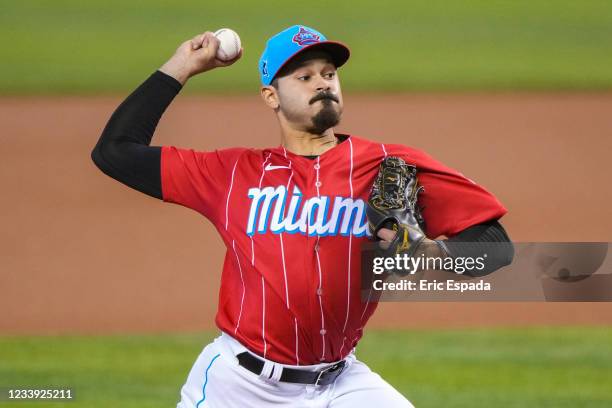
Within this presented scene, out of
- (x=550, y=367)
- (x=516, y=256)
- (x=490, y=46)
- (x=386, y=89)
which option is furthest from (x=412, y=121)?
(x=516, y=256)

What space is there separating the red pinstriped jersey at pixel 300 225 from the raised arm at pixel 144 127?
0.07 meters

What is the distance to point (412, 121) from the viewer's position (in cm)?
1289

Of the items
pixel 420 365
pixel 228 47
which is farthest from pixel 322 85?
pixel 420 365

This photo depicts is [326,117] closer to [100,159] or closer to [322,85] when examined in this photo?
A: [322,85]

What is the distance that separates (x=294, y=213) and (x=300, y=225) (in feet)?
0.17

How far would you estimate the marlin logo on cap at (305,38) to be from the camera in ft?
13.9

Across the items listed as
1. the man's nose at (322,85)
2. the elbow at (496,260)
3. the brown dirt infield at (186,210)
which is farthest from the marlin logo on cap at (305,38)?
the brown dirt infield at (186,210)

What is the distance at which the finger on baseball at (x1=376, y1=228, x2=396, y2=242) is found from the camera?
12.6ft

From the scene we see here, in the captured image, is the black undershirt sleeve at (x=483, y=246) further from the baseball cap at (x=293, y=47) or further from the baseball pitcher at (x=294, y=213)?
the baseball cap at (x=293, y=47)

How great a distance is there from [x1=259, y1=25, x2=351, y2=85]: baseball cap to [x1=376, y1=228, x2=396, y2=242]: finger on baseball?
78 centimetres

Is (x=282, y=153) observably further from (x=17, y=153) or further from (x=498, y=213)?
(x=17, y=153)

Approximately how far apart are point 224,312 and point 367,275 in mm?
580

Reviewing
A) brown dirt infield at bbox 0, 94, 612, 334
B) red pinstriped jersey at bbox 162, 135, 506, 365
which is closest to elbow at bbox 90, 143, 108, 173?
red pinstriped jersey at bbox 162, 135, 506, 365

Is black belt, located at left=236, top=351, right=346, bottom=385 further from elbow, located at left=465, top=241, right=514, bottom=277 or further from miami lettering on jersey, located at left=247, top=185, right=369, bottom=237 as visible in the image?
elbow, located at left=465, top=241, right=514, bottom=277
